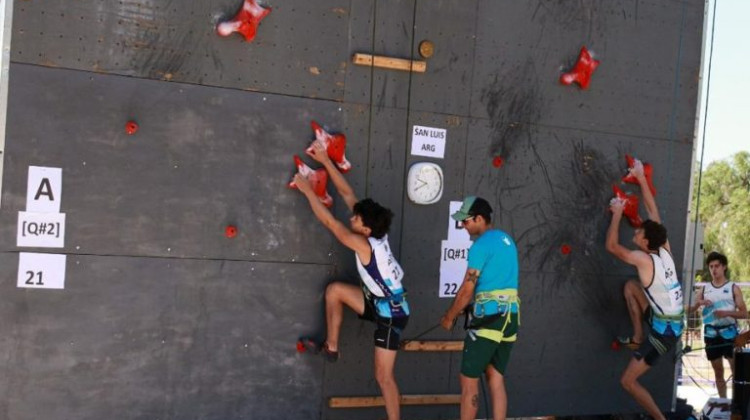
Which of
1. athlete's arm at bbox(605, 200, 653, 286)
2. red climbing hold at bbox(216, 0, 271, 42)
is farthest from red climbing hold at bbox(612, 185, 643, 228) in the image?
red climbing hold at bbox(216, 0, 271, 42)

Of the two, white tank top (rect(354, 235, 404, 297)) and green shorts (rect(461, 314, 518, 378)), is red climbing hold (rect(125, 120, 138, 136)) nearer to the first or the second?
white tank top (rect(354, 235, 404, 297))

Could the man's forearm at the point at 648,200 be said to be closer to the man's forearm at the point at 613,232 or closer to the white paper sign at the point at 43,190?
the man's forearm at the point at 613,232

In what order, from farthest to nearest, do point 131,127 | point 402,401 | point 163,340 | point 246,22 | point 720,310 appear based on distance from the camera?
point 720,310 → point 402,401 → point 246,22 → point 163,340 → point 131,127

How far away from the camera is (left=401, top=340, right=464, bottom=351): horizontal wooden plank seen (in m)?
7.19

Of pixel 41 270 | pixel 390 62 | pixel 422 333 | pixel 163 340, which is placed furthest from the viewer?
→ pixel 422 333

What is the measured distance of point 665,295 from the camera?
24.6ft

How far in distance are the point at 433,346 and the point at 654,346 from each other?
73.8 inches

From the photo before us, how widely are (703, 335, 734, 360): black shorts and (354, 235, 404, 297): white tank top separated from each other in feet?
14.0

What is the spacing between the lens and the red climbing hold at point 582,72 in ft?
25.2

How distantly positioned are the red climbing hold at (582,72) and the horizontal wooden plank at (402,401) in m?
2.83

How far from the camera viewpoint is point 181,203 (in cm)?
641

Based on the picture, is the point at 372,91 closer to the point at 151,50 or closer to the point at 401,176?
the point at 401,176

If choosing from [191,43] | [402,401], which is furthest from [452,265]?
[191,43]

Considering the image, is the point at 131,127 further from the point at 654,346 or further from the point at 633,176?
the point at 654,346
